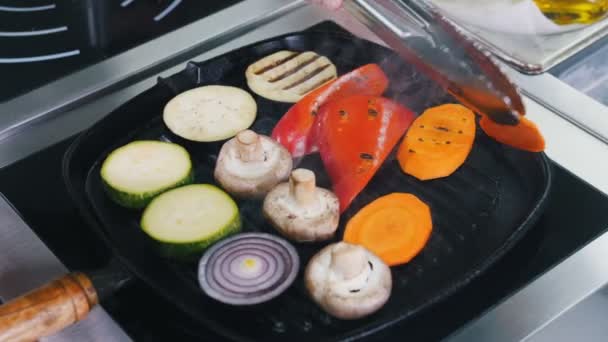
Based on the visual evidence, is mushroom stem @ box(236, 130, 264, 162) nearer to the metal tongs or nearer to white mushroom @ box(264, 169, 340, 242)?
white mushroom @ box(264, 169, 340, 242)

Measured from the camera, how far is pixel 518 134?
3.98 ft

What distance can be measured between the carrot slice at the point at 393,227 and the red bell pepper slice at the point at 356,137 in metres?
0.05

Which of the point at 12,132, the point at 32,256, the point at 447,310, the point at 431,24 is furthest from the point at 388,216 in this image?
the point at 12,132

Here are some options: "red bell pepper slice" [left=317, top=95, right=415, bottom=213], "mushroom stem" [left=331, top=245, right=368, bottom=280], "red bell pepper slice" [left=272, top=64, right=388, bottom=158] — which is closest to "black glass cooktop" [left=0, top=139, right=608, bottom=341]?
"mushroom stem" [left=331, top=245, right=368, bottom=280]

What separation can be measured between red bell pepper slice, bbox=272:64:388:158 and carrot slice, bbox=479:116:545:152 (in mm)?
198

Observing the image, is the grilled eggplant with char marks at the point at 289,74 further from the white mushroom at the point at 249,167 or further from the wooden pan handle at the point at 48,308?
the wooden pan handle at the point at 48,308

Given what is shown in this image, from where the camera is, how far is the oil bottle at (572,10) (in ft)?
5.29

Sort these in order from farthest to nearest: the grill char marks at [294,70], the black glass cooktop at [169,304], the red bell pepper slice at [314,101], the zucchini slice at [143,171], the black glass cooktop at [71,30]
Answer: the black glass cooktop at [71,30] < the grill char marks at [294,70] < the red bell pepper slice at [314,101] < the zucchini slice at [143,171] < the black glass cooktop at [169,304]

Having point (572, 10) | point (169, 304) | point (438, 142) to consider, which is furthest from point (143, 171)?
point (572, 10)

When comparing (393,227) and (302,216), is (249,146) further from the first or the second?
(393,227)

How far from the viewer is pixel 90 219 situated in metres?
1.09

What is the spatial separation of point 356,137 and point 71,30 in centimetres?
69

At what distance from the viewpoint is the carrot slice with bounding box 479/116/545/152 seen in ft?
3.88

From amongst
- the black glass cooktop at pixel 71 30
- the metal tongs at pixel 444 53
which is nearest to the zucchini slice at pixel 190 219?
the metal tongs at pixel 444 53
